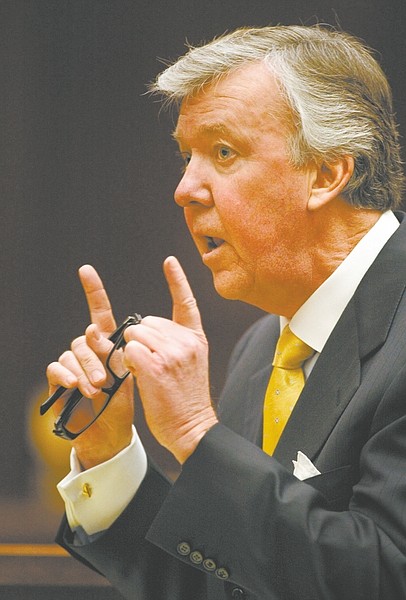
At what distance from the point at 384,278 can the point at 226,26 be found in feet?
6.33

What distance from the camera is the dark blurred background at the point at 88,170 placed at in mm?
3607

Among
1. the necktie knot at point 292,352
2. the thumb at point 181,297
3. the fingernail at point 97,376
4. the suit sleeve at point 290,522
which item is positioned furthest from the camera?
the necktie knot at point 292,352

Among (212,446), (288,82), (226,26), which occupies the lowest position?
(212,446)

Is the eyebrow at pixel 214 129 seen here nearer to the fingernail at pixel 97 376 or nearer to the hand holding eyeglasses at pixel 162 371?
the hand holding eyeglasses at pixel 162 371

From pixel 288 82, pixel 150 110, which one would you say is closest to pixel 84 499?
pixel 288 82

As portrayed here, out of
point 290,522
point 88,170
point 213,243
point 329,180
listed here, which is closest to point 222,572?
point 290,522

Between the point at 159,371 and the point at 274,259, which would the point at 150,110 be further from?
the point at 159,371

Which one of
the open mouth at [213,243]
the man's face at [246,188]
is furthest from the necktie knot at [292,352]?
the open mouth at [213,243]

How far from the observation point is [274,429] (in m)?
2.13

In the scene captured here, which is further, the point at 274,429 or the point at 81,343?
the point at 274,429

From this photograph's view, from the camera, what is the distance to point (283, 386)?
7.01 ft

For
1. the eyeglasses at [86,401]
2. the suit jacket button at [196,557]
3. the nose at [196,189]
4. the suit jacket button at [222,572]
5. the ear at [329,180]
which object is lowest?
the suit jacket button at [222,572]

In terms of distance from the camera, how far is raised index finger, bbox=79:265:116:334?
204 cm

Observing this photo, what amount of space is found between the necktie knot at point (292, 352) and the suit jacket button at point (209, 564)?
1.85 ft
